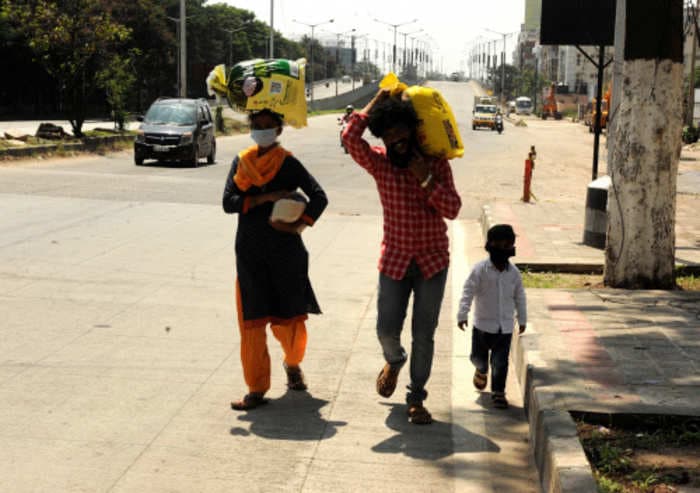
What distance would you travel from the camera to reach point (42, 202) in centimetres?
1595

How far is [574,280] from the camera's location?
9906mm

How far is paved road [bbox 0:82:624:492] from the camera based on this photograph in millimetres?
4918

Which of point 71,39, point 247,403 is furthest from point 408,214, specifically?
point 71,39

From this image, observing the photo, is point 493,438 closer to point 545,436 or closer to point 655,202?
point 545,436

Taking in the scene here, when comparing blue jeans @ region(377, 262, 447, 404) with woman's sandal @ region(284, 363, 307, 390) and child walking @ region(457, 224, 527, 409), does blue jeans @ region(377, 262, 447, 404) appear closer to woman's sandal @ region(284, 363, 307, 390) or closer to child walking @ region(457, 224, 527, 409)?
child walking @ region(457, 224, 527, 409)

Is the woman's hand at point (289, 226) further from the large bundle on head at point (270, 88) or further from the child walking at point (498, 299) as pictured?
the child walking at point (498, 299)

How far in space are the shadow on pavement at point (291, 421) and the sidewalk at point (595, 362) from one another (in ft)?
3.73

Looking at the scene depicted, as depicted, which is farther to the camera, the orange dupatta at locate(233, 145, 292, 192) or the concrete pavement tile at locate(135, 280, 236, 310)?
A: the concrete pavement tile at locate(135, 280, 236, 310)

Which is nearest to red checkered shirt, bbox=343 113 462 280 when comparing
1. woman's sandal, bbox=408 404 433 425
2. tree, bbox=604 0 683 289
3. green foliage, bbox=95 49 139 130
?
woman's sandal, bbox=408 404 433 425

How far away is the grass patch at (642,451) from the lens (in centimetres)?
439

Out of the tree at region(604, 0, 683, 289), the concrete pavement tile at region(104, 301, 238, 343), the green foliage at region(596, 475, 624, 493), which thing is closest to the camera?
the green foliage at region(596, 475, 624, 493)

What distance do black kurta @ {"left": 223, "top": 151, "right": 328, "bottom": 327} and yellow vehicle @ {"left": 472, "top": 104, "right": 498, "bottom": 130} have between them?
2128 inches

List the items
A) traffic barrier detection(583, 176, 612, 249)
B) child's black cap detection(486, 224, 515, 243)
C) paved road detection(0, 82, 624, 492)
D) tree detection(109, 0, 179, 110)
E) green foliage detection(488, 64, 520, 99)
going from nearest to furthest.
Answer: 1. paved road detection(0, 82, 624, 492)
2. child's black cap detection(486, 224, 515, 243)
3. traffic barrier detection(583, 176, 612, 249)
4. tree detection(109, 0, 179, 110)
5. green foliage detection(488, 64, 520, 99)

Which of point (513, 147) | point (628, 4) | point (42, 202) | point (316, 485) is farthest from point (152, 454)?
point (513, 147)
